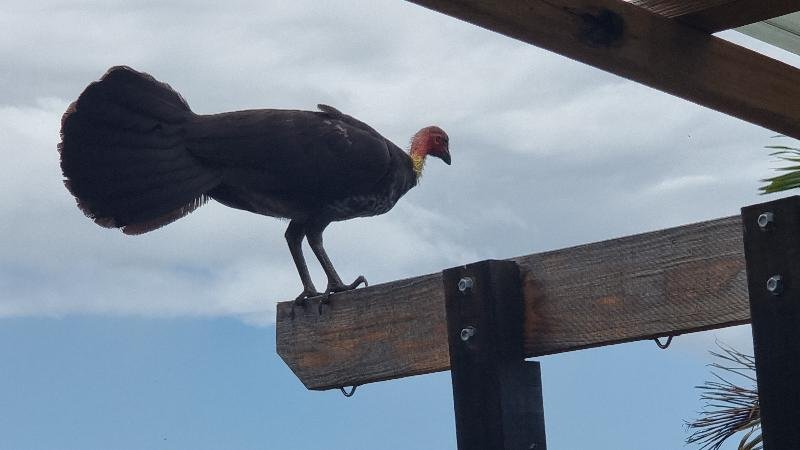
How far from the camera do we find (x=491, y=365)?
2.40m

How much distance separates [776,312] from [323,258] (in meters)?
3.08

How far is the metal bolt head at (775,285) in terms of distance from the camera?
2.05 metres

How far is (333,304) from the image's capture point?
2980 mm

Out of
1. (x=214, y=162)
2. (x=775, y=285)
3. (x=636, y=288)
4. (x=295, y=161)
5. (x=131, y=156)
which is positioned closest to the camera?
(x=775, y=285)

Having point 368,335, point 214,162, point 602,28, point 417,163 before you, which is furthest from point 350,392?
point 417,163

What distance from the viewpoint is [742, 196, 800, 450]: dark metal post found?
2.03 m

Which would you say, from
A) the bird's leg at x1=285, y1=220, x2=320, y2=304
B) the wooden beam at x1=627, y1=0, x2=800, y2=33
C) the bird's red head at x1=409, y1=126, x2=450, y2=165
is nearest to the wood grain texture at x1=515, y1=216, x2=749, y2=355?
the wooden beam at x1=627, y1=0, x2=800, y2=33

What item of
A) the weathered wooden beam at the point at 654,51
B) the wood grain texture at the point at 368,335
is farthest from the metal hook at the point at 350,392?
the weathered wooden beam at the point at 654,51

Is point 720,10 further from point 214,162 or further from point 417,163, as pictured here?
point 417,163

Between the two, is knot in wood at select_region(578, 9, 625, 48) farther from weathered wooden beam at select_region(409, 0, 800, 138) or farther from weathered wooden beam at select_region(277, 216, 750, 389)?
weathered wooden beam at select_region(277, 216, 750, 389)

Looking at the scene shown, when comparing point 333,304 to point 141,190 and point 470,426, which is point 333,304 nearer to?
point 470,426

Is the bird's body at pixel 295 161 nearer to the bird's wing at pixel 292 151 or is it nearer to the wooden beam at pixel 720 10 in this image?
the bird's wing at pixel 292 151

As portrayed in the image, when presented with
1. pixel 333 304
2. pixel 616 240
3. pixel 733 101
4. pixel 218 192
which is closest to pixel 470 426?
pixel 616 240

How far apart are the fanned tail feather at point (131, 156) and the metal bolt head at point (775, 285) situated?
2.82 metres
